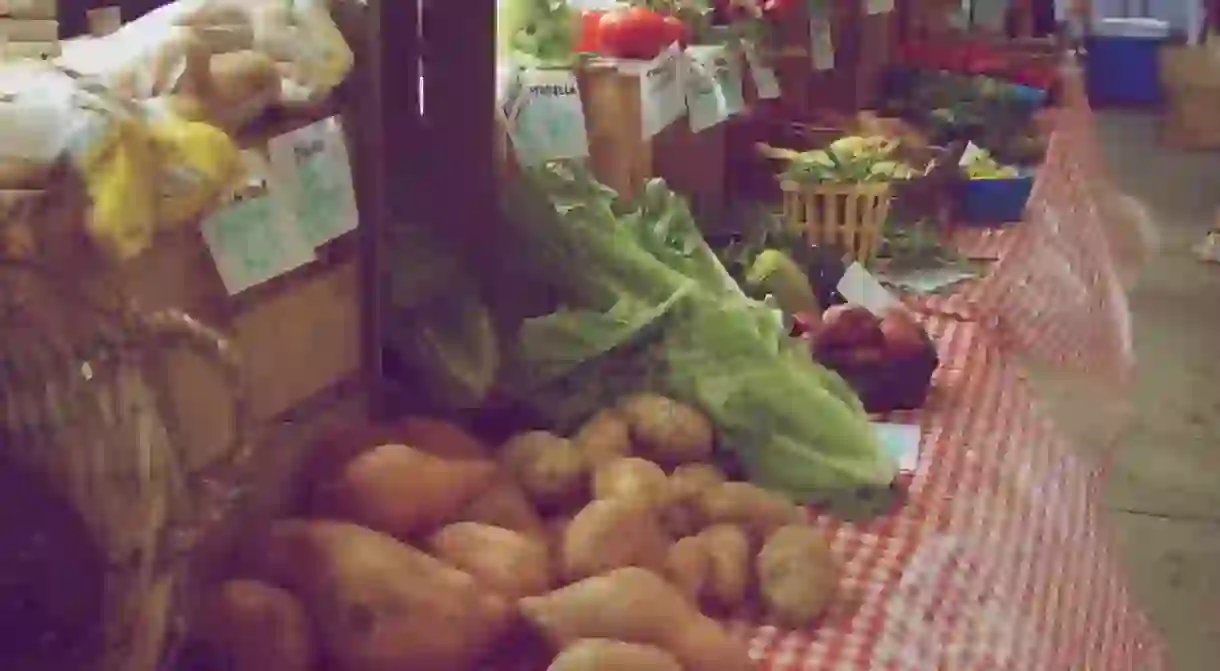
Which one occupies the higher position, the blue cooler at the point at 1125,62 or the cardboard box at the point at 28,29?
the cardboard box at the point at 28,29

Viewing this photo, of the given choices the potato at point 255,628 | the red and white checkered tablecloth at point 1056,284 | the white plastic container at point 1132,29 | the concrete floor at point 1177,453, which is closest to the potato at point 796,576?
the potato at point 255,628

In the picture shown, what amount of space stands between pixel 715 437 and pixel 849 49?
2.16 meters

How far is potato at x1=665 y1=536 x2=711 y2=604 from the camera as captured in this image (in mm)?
1270

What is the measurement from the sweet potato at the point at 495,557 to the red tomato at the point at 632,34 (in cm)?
103

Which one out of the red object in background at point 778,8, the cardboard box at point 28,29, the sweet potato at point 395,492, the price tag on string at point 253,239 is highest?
the red object in background at point 778,8

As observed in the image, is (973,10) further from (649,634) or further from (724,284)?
(649,634)

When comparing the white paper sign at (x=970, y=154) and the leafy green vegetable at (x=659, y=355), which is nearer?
the leafy green vegetable at (x=659, y=355)

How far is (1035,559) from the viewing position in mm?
1745

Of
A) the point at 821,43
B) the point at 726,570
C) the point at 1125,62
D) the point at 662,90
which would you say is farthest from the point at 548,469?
the point at 1125,62

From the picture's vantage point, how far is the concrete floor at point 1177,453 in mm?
3451

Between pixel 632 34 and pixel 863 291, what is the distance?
0.53 metres

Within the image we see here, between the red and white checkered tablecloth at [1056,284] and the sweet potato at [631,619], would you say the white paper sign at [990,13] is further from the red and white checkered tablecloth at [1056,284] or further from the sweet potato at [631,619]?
the sweet potato at [631,619]

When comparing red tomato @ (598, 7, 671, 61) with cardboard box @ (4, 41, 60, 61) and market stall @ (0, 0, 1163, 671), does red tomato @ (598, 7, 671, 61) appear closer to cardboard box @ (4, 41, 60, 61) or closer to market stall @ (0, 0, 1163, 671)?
market stall @ (0, 0, 1163, 671)

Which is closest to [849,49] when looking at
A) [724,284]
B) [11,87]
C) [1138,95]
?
[724,284]
